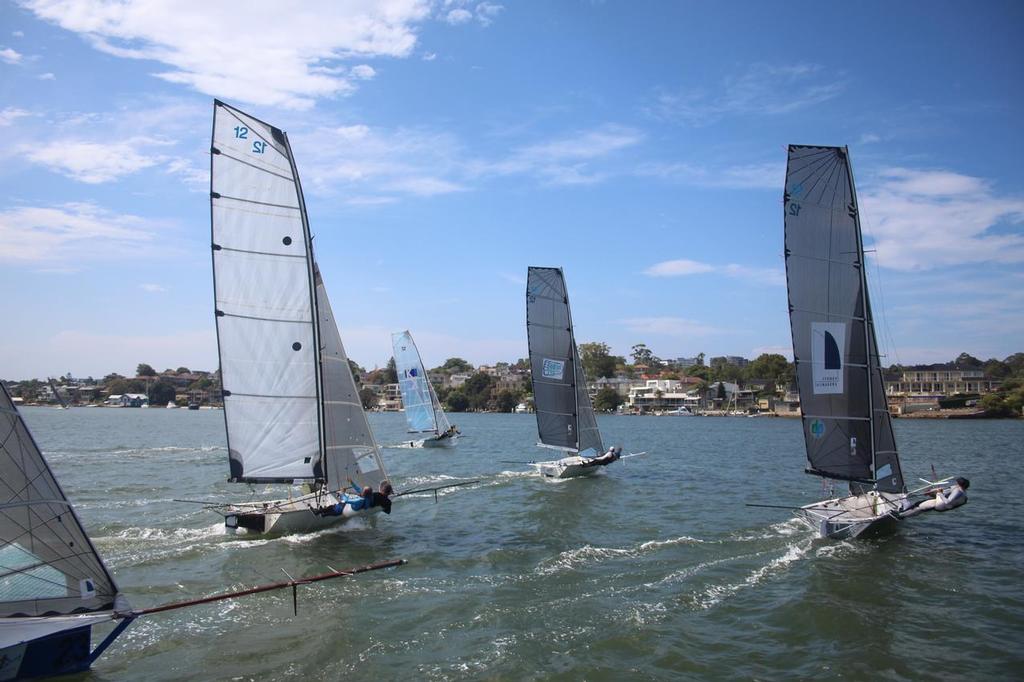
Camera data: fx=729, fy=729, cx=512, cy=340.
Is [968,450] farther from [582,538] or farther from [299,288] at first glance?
[299,288]

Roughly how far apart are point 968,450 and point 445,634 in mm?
51792

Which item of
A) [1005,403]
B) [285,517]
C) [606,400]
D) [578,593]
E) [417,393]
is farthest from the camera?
[606,400]

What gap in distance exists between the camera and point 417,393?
61156 millimetres

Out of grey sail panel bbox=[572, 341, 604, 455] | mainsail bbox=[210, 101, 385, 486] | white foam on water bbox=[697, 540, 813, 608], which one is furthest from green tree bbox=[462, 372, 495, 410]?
white foam on water bbox=[697, 540, 813, 608]

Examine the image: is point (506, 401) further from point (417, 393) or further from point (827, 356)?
point (827, 356)

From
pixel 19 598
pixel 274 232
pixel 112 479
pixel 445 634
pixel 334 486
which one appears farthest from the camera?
pixel 112 479

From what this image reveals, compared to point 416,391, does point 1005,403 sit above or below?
below

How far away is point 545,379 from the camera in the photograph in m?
37.0

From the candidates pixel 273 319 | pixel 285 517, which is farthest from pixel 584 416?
pixel 273 319

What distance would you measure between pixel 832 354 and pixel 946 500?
16.5 ft

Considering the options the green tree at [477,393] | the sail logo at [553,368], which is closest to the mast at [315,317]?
the sail logo at [553,368]

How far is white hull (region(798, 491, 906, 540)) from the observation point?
2044 cm

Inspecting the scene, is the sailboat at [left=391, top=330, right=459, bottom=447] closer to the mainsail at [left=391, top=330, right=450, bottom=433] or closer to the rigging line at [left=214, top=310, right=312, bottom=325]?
the mainsail at [left=391, top=330, right=450, bottom=433]

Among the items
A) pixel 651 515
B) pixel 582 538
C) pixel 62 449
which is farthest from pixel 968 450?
pixel 62 449
